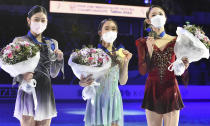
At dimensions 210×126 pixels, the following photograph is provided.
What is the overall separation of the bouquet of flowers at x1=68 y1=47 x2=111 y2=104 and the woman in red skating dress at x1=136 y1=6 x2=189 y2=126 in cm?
40

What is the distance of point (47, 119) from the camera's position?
8.27ft

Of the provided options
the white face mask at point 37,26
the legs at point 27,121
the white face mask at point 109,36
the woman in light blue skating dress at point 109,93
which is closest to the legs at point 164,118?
the woman in light blue skating dress at point 109,93

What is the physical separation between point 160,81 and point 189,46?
40cm

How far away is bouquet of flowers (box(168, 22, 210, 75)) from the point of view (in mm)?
2406

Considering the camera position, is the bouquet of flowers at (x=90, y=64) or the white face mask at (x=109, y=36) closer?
the bouquet of flowers at (x=90, y=64)

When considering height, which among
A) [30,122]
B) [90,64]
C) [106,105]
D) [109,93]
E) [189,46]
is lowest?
[30,122]

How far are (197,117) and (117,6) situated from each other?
393cm

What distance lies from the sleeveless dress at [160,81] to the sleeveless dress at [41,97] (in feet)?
2.80

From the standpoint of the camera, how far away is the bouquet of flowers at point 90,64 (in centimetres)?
238

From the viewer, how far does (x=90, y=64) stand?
7.78 feet

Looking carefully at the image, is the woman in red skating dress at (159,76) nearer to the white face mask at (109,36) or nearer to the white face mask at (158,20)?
the white face mask at (158,20)

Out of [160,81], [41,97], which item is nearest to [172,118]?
[160,81]

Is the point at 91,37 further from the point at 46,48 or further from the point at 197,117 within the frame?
the point at 46,48

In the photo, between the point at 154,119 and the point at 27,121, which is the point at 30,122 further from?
the point at 154,119
